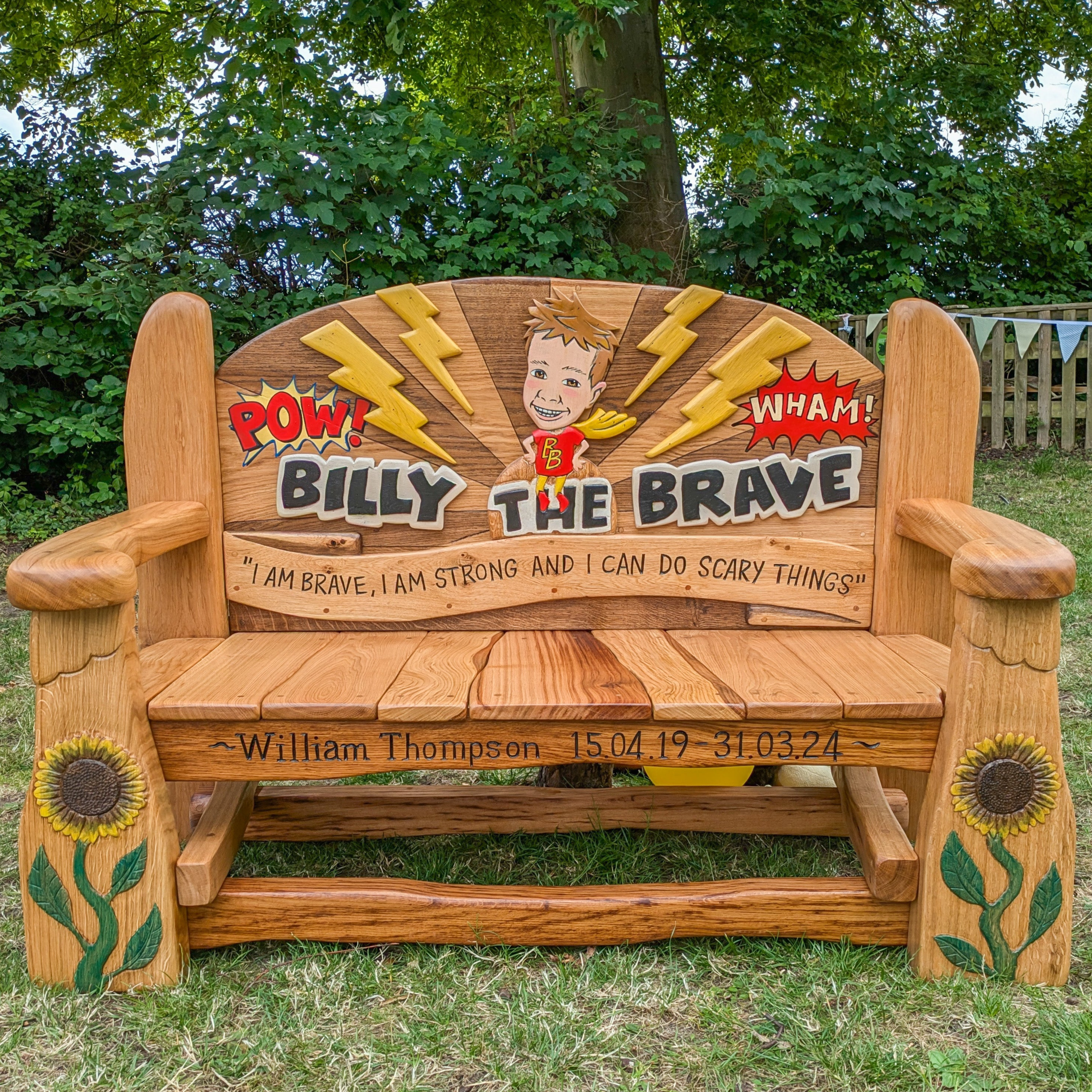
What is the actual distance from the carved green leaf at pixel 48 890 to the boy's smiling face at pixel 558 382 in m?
1.30

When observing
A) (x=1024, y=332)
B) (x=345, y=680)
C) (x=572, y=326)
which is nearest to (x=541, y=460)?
(x=572, y=326)

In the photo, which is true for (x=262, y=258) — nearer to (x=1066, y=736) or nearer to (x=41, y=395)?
(x=41, y=395)

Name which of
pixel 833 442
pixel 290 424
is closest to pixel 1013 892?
pixel 833 442

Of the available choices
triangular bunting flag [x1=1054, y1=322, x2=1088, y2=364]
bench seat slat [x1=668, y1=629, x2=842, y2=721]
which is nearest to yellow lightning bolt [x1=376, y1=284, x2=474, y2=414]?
bench seat slat [x1=668, y1=629, x2=842, y2=721]

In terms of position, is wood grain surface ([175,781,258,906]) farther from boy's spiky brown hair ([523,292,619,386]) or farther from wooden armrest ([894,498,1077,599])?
wooden armrest ([894,498,1077,599])

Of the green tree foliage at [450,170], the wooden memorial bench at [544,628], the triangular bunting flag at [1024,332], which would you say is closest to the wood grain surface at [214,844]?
the wooden memorial bench at [544,628]

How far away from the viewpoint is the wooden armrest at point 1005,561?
5.37 feet

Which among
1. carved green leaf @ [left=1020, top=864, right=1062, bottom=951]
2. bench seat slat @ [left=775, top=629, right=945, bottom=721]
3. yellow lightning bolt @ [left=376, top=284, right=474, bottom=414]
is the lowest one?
carved green leaf @ [left=1020, top=864, right=1062, bottom=951]

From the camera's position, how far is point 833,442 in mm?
2193

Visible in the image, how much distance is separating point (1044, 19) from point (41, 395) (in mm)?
10094

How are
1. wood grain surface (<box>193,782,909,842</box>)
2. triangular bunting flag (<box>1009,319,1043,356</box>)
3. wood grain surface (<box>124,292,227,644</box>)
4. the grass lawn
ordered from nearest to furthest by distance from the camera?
the grass lawn, wood grain surface (<box>124,292,227,644</box>), wood grain surface (<box>193,782,909,842</box>), triangular bunting flag (<box>1009,319,1043,356</box>)

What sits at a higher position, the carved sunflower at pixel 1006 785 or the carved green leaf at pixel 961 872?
the carved sunflower at pixel 1006 785

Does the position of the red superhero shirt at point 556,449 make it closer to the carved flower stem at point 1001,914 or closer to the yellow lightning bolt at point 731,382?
the yellow lightning bolt at point 731,382

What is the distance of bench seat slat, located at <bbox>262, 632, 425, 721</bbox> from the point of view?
172 centimetres
